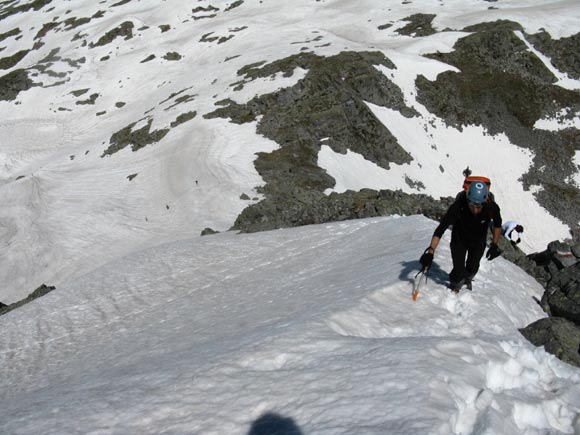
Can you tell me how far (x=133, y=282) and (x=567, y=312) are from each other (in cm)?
1235

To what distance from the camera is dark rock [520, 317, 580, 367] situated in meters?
7.66

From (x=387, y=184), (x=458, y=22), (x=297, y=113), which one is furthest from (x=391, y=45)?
(x=387, y=184)

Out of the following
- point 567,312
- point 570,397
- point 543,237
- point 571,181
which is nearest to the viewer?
point 570,397

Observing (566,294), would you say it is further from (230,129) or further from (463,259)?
(230,129)

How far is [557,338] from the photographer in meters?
7.98

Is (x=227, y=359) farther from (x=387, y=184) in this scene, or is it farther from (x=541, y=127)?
(x=541, y=127)

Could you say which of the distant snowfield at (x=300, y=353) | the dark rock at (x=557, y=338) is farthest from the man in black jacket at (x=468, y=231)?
the dark rock at (x=557, y=338)

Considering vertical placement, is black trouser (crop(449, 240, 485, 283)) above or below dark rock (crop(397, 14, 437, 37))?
above

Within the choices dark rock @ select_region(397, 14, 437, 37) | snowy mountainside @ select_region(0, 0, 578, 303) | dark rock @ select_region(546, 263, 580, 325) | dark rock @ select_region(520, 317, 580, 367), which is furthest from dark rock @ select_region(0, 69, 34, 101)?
dark rock @ select_region(520, 317, 580, 367)

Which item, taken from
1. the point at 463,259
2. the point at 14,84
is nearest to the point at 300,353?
the point at 463,259

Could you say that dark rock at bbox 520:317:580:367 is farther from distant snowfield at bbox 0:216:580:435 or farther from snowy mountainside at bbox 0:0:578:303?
snowy mountainside at bbox 0:0:578:303

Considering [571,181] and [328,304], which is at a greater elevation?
[328,304]

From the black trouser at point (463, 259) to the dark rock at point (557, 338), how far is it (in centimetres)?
143

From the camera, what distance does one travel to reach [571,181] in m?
42.9
